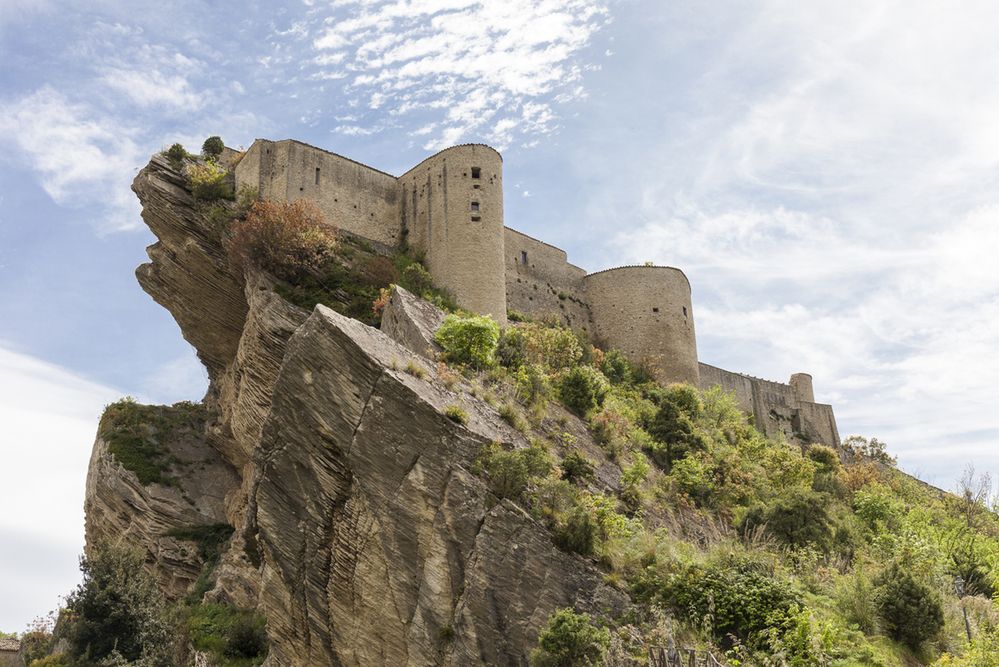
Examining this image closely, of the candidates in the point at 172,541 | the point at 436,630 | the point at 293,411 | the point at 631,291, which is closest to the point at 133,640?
the point at 172,541

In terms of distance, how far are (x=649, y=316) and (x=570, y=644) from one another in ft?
94.3

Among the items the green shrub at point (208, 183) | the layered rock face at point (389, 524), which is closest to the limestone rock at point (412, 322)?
the layered rock face at point (389, 524)

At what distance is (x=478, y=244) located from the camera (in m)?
32.8

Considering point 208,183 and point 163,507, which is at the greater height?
point 208,183

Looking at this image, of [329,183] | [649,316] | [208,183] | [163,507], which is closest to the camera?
[208,183]

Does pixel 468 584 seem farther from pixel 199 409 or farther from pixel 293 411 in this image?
pixel 199 409

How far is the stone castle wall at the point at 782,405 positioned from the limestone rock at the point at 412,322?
82.4 feet

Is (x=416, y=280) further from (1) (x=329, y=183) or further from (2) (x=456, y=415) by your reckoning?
(2) (x=456, y=415)

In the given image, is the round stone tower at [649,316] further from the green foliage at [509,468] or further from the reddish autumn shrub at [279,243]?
the green foliage at [509,468]

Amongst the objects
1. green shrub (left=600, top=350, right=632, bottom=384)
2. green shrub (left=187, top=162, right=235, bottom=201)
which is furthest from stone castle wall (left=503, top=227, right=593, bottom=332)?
green shrub (left=187, top=162, right=235, bottom=201)

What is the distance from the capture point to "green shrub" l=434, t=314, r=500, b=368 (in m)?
23.5

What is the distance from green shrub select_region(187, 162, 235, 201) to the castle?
3.11ft

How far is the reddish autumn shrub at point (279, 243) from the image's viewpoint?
2942 centimetres

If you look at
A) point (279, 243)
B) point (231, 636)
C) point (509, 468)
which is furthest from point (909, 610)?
point (279, 243)
